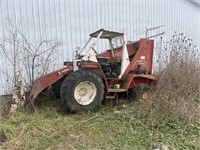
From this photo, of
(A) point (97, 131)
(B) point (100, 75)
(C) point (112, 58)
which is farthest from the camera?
(C) point (112, 58)

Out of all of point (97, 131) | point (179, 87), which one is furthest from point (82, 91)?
point (179, 87)

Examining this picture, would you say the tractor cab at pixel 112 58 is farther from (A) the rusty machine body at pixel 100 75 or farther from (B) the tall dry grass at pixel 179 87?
(B) the tall dry grass at pixel 179 87

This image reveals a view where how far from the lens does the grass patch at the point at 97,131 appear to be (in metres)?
3.82

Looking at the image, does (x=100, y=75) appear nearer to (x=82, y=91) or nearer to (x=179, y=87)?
(x=82, y=91)

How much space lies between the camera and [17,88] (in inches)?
221

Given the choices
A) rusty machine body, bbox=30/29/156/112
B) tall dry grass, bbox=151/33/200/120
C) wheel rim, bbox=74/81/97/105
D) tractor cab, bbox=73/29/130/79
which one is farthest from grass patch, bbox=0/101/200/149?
tractor cab, bbox=73/29/130/79

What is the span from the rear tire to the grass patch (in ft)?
0.82

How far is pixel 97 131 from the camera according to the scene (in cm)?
424

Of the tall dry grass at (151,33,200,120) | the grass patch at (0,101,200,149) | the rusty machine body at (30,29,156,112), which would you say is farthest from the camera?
the rusty machine body at (30,29,156,112)

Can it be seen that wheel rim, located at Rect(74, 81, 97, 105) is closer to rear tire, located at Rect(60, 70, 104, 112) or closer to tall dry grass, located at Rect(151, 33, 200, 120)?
rear tire, located at Rect(60, 70, 104, 112)

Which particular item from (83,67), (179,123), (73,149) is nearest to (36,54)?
(83,67)

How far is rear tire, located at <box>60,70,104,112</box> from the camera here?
16.5ft

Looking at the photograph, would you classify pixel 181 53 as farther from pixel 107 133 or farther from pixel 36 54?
pixel 36 54

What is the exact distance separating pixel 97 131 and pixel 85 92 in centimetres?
134
